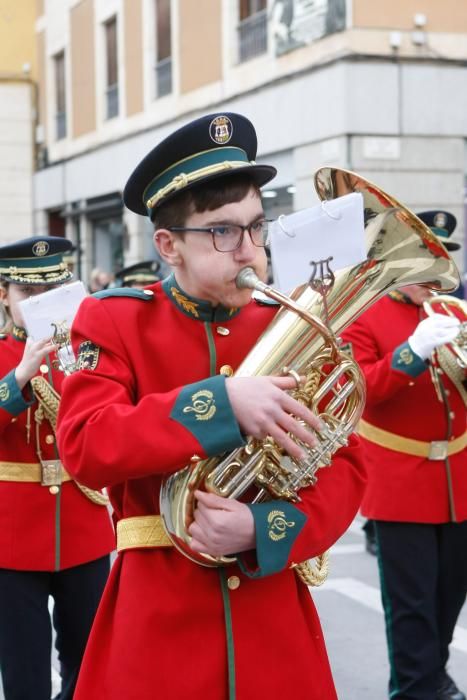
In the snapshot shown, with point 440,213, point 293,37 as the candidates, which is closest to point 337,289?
point 440,213

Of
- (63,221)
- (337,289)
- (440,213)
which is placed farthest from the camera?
(63,221)

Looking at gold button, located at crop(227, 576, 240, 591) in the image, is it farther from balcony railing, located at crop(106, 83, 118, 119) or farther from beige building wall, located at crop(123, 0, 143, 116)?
balcony railing, located at crop(106, 83, 118, 119)

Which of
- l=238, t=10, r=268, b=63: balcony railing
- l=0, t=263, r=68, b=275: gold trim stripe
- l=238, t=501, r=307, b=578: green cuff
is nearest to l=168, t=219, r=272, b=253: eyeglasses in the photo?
l=238, t=501, r=307, b=578: green cuff

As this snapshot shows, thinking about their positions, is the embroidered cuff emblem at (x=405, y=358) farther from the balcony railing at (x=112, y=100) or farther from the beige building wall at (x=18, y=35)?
the beige building wall at (x=18, y=35)

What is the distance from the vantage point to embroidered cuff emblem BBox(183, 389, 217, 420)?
2061mm

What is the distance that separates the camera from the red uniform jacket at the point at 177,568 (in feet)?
7.24

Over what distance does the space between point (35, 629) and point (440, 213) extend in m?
2.58

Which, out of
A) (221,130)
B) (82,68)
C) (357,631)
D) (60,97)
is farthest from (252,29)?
(221,130)

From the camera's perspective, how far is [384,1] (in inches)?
496

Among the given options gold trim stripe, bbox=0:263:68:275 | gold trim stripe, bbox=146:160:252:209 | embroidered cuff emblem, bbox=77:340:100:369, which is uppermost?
gold trim stripe, bbox=146:160:252:209

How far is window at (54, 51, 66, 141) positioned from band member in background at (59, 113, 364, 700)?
21.9 metres

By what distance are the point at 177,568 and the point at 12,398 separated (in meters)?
1.51

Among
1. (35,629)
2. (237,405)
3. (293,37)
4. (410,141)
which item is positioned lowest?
(35,629)

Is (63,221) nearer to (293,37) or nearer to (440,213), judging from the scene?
(293,37)
